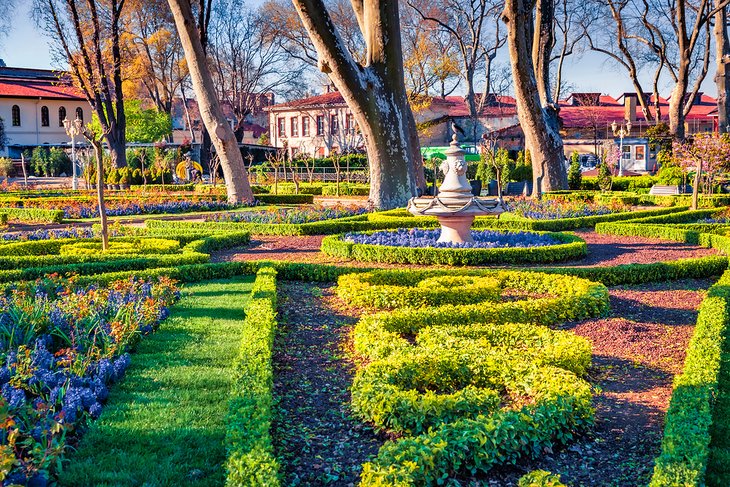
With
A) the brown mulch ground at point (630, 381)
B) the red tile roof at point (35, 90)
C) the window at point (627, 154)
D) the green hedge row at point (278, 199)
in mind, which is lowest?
the brown mulch ground at point (630, 381)

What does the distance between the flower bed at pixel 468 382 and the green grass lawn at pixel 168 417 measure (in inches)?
34.5

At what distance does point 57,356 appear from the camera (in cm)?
520

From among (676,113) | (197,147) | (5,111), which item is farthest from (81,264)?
(5,111)

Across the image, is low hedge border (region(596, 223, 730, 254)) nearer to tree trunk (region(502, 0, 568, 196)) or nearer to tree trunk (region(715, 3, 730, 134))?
tree trunk (region(502, 0, 568, 196))

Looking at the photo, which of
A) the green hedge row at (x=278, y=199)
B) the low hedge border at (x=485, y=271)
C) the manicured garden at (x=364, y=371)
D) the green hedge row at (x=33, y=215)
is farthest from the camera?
the green hedge row at (x=278, y=199)

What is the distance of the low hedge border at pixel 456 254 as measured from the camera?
32.0 feet

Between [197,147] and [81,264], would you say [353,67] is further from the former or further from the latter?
[197,147]

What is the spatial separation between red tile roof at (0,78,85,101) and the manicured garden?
44422mm

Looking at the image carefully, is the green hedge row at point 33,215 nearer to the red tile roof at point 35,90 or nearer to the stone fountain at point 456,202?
the stone fountain at point 456,202

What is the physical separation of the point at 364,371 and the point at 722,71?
23.6m

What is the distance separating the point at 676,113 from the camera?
25.3 m

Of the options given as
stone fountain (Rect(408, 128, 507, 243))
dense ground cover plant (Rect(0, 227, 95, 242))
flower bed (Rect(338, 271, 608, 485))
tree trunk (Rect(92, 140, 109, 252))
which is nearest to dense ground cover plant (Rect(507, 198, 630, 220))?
stone fountain (Rect(408, 128, 507, 243))

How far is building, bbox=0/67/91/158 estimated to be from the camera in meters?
49.4

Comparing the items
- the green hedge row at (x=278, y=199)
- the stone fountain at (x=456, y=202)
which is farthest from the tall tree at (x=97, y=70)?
the stone fountain at (x=456, y=202)
